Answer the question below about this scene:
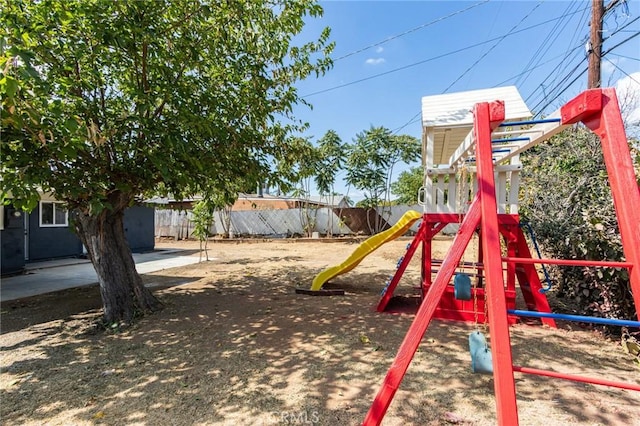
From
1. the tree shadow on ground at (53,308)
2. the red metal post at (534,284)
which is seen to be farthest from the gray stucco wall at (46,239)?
the red metal post at (534,284)

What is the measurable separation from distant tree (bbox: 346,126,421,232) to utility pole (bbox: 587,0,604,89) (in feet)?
31.8

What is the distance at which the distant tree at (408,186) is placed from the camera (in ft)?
81.0

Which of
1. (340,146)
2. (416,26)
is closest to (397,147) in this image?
(340,146)

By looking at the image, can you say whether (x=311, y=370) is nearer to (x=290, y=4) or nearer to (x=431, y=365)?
(x=431, y=365)

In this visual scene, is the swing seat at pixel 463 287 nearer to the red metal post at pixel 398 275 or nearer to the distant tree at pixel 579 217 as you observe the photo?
the red metal post at pixel 398 275

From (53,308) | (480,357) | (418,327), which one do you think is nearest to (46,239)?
(53,308)

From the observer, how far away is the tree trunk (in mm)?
4262

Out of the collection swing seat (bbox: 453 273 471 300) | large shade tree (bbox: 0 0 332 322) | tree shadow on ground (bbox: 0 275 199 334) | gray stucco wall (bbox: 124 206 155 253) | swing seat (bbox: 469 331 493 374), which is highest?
large shade tree (bbox: 0 0 332 322)

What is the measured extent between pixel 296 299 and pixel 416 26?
8.96 m

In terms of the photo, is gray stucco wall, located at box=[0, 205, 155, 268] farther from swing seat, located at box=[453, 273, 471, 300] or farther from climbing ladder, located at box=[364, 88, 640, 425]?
swing seat, located at box=[453, 273, 471, 300]

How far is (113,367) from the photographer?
9.79ft

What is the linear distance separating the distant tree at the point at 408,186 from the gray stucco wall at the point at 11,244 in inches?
831

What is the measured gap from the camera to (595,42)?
685 cm

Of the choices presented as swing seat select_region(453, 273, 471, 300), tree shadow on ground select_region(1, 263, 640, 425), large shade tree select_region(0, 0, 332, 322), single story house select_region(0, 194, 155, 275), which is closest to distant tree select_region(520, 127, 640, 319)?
tree shadow on ground select_region(1, 263, 640, 425)
